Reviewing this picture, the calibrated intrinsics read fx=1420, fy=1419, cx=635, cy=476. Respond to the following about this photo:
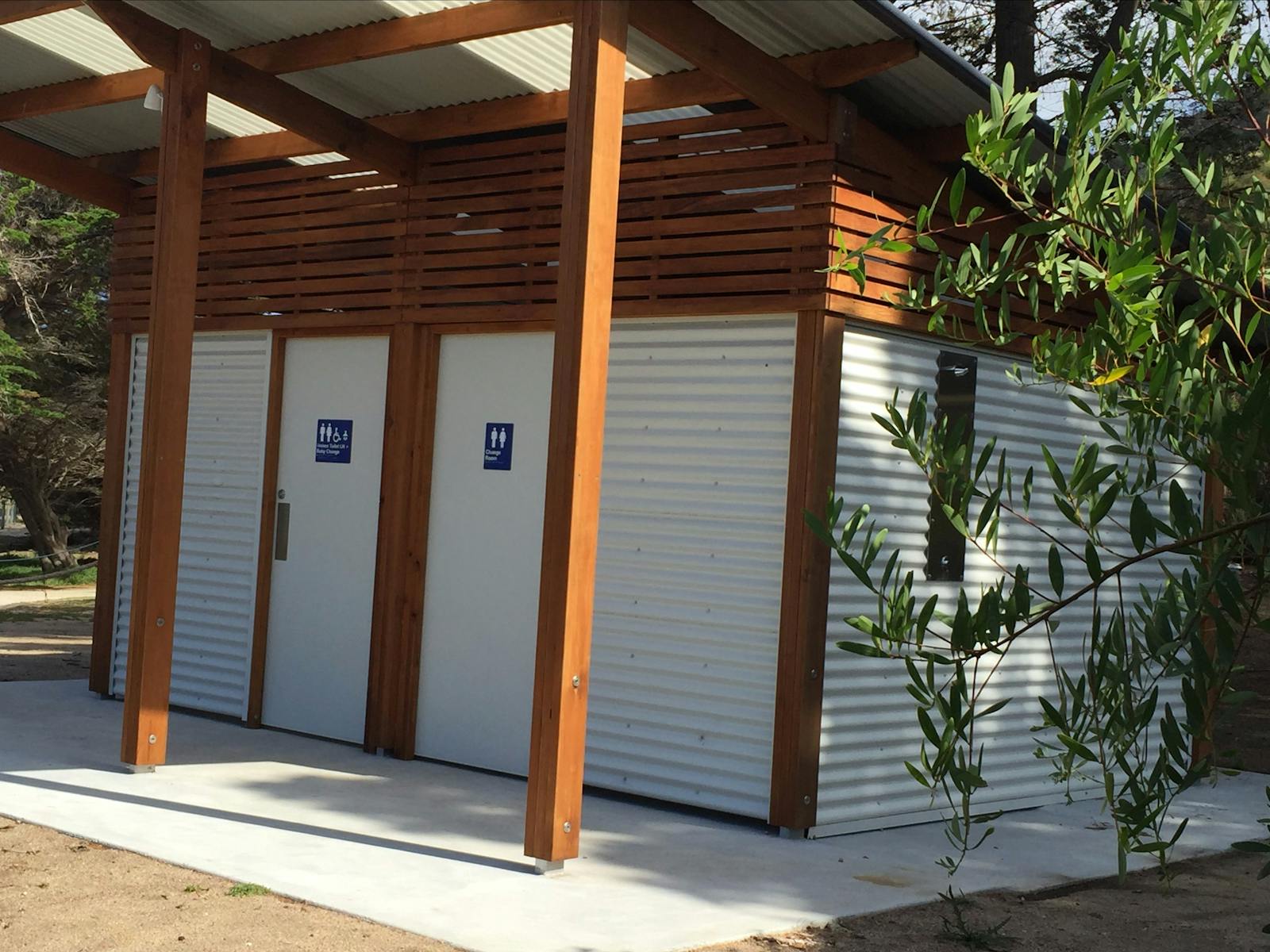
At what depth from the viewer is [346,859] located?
18.0ft

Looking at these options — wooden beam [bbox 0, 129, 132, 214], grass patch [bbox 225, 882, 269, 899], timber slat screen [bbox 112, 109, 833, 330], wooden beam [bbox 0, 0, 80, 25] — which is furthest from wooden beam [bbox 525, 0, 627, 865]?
wooden beam [bbox 0, 129, 132, 214]

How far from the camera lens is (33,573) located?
21.4 metres

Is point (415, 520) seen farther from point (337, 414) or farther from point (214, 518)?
point (214, 518)

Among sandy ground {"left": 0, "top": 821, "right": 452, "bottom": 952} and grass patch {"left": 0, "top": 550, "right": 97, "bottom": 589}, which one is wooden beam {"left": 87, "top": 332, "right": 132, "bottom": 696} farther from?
grass patch {"left": 0, "top": 550, "right": 97, "bottom": 589}

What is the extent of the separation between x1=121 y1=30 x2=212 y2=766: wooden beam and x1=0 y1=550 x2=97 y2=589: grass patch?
43.9 feet

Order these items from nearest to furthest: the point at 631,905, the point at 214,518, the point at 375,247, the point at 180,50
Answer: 1. the point at 631,905
2. the point at 180,50
3. the point at 375,247
4. the point at 214,518

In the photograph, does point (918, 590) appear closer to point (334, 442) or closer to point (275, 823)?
point (275, 823)

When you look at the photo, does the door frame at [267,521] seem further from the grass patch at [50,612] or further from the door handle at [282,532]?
the grass patch at [50,612]

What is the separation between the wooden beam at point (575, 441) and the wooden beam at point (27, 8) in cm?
267

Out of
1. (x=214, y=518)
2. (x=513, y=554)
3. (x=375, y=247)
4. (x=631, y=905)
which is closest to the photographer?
(x=631, y=905)

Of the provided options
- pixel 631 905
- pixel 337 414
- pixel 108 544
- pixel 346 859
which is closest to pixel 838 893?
pixel 631 905

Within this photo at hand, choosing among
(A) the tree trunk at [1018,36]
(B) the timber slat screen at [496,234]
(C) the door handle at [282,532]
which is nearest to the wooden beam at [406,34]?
(B) the timber slat screen at [496,234]

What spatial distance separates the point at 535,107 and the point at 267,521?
3.11 metres

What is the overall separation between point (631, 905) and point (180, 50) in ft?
15.1
